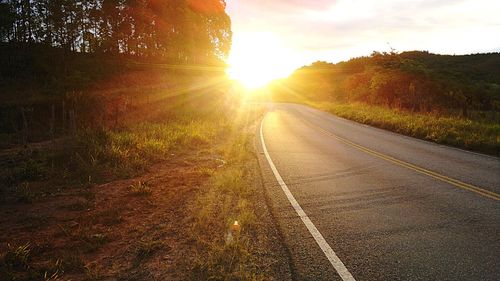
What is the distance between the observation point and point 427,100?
28766 millimetres

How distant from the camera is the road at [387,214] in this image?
4.30 metres

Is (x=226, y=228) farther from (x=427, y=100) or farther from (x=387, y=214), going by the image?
(x=427, y=100)

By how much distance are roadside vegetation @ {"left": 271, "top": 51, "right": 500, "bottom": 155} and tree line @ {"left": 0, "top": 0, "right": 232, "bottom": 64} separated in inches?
763

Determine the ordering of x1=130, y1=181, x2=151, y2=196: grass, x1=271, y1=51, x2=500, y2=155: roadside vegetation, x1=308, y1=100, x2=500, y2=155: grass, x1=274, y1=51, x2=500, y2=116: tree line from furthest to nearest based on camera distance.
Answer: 1. x1=274, y1=51, x2=500, y2=116: tree line
2. x1=271, y1=51, x2=500, y2=155: roadside vegetation
3. x1=308, y1=100, x2=500, y2=155: grass
4. x1=130, y1=181, x2=151, y2=196: grass

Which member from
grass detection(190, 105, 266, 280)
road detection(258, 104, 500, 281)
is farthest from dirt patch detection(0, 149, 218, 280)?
road detection(258, 104, 500, 281)

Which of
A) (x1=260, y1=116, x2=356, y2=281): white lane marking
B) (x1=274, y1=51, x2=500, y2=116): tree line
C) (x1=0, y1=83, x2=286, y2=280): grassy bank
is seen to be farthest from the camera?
(x1=274, y1=51, x2=500, y2=116): tree line

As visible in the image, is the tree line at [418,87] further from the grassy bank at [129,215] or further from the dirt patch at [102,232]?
the dirt patch at [102,232]

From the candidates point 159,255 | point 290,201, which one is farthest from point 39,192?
point 290,201

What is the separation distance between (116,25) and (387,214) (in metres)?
39.1

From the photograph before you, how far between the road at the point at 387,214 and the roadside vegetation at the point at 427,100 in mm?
5024

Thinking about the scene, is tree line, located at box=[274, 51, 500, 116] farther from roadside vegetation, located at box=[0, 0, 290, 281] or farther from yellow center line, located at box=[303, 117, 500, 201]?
roadside vegetation, located at box=[0, 0, 290, 281]

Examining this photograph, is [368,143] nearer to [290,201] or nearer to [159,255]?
[290,201]

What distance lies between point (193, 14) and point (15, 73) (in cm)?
1995

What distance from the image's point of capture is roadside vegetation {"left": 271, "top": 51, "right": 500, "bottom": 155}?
16.6m
